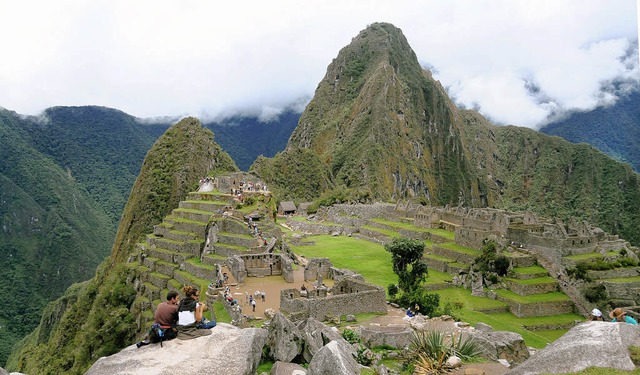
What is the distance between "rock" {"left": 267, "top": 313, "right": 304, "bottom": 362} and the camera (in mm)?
12055

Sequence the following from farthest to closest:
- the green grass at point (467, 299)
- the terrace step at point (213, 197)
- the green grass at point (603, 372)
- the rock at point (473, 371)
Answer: the terrace step at point (213, 197)
the green grass at point (467, 299)
the rock at point (473, 371)
the green grass at point (603, 372)

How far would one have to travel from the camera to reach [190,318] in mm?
9789

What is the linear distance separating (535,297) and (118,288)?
102 ft

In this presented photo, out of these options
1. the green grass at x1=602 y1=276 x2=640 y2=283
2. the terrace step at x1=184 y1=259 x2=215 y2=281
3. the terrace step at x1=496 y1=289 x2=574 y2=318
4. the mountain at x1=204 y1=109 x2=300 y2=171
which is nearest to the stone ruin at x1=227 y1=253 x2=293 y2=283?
the terrace step at x1=184 y1=259 x2=215 y2=281

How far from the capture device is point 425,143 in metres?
178

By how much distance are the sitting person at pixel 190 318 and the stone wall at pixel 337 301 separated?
9734mm

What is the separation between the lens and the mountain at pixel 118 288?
35.0 meters

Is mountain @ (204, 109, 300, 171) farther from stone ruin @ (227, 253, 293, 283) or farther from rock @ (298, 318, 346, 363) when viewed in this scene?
rock @ (298, 318, 346, 363)

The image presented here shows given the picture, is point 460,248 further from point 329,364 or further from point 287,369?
point 329,364

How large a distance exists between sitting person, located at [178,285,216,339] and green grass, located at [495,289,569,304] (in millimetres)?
31857

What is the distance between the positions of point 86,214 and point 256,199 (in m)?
116

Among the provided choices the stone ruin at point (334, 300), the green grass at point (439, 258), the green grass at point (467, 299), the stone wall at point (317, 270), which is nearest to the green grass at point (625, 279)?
the green grass at point (467, 299)

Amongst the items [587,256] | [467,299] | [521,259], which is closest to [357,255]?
[467,299]

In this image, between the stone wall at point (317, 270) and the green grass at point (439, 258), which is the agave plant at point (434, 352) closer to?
the stone wall at point (317, 270)
